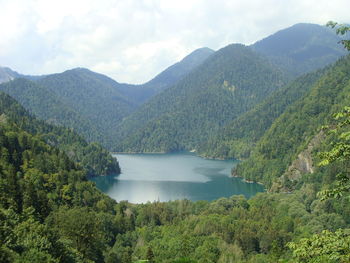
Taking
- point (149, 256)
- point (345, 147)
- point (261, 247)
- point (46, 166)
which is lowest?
point (261, 247)

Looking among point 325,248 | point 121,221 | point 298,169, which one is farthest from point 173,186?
point 325,248

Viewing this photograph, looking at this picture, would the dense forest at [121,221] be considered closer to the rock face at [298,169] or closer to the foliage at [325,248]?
the foliage at [325,248]

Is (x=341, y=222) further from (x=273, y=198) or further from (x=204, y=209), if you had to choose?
(x=204, y=209)

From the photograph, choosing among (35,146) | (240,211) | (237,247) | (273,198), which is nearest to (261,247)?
(237,247)

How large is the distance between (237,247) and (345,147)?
68.1m

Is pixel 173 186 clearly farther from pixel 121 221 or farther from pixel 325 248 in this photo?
pixel 325 248

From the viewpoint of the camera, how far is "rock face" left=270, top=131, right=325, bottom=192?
161 metres

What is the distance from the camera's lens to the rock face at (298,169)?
160625 mm

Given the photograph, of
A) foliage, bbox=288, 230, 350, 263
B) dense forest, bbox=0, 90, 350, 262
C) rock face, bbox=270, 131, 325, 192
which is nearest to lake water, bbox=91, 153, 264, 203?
rock face, bbox=270, 131, 325, 192

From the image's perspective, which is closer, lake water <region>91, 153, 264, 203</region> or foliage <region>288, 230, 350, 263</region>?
foliage <region>288, 230, 350, 263</region>

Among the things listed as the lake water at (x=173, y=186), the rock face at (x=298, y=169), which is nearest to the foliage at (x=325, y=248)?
the lake water at (x=173, y=186)

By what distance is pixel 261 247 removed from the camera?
271 ft

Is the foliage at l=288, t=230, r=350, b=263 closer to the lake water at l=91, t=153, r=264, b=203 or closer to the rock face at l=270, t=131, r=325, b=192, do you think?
the lake water at l=91, t=153, r=264, b=203

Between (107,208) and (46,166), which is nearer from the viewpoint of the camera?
(107,208)
